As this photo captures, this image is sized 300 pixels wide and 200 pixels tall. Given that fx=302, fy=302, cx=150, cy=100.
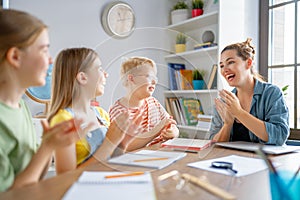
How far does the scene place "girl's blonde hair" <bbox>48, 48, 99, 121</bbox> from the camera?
0.97 metres

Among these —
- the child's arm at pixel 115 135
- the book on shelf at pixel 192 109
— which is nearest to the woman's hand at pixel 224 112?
the book on shelf at pixel 192 109

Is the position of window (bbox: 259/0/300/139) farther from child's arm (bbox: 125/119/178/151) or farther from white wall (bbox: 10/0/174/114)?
child's arm (bbox: 125/119/178/151)

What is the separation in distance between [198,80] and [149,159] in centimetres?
32

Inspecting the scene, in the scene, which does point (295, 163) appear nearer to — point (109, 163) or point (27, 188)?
point (109, 163)

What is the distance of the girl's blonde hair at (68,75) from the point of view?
97cm

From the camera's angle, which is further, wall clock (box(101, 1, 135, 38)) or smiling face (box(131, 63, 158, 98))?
wall clock (box(101, 1, 135, 38))

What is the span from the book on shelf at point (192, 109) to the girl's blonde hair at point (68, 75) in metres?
0.34

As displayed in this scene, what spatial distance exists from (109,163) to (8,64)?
362mm

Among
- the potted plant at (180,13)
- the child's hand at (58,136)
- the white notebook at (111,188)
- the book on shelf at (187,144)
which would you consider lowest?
the book on shelf at (187,144)

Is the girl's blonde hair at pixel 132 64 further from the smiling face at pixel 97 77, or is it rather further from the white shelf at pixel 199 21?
the white shelf at pixel 199 21

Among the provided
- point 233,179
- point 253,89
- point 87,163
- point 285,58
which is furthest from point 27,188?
point 285,58

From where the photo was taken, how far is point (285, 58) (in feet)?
6.89

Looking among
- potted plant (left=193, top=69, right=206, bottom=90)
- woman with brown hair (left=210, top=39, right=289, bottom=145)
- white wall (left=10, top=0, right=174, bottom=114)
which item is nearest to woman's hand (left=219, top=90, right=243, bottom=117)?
woman with brown hair (left=210, top=39, right=289, bottom=145)

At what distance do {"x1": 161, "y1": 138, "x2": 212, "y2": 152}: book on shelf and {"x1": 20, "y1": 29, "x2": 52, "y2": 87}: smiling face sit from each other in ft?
1.79
